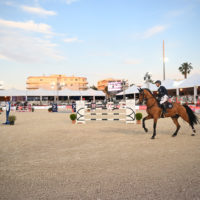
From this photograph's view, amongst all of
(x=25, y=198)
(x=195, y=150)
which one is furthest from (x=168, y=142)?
(x=25, y=198)

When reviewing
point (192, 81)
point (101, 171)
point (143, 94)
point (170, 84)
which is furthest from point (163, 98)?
point (170, 84)

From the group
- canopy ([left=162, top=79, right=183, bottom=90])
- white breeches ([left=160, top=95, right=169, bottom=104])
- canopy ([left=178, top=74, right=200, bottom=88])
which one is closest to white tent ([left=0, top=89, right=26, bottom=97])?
canopy ([left=162, top=79, right=183, bottom=90])

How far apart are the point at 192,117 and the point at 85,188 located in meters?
6.86

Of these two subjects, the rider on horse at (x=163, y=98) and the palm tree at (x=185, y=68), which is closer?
the rider on horse at (x=163, y=98)

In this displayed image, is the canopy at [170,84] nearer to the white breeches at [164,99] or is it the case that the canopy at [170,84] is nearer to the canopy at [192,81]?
the canopy at [192,81]

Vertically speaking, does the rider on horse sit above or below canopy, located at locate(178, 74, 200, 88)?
below

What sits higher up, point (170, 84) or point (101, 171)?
point (170, 84)

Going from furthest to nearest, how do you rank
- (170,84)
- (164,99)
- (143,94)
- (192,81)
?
(170,84), (192,81), (143,94), (164,99)

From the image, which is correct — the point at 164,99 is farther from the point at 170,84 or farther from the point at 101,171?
the point at 170,84

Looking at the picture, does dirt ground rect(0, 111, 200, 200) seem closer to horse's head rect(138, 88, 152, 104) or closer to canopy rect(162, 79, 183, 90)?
horse's head rect(138, 88, 152, 104)

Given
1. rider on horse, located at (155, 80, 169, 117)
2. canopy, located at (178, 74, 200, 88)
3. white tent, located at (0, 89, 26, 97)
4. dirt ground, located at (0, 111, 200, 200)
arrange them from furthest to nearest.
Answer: white tent, located at (0, 89, 26, 97), canopy, located at (178, 74, 200, 88), rider on horse, located at (155, 80, 169, 117), dirt ground, located at (0, 111, 200, 200)

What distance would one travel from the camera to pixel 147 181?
150 inches

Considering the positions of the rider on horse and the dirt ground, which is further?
the rider on horse

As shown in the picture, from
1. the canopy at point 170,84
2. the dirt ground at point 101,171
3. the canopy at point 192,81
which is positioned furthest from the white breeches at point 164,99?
the canopy at point 170,84
